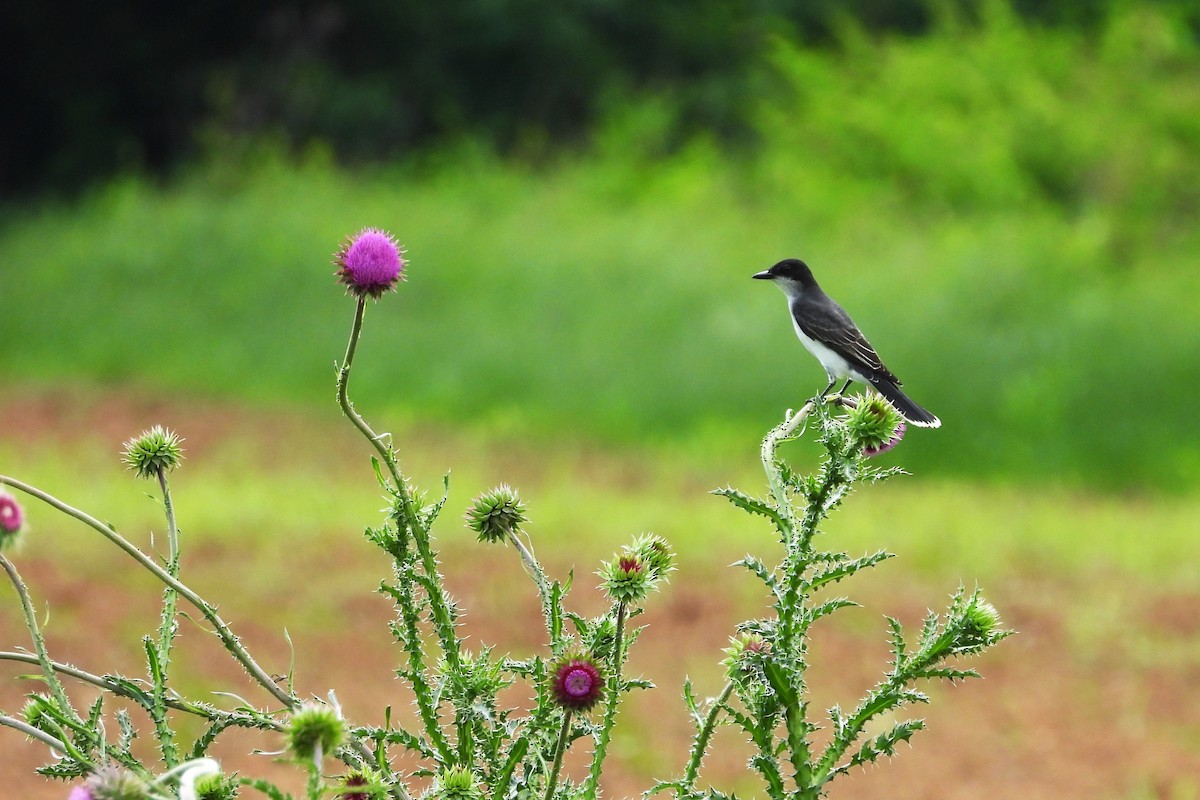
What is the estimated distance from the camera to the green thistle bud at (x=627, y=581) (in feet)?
4.91

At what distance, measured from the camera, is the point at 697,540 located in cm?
865

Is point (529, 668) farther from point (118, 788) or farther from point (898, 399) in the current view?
point (898, 399)

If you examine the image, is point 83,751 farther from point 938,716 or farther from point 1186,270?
point 1186,270

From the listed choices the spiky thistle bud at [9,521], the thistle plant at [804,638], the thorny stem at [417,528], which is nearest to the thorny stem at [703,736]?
the thistle plant at [804,638]

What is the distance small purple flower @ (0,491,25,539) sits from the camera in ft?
4.84

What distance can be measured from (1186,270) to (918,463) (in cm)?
485

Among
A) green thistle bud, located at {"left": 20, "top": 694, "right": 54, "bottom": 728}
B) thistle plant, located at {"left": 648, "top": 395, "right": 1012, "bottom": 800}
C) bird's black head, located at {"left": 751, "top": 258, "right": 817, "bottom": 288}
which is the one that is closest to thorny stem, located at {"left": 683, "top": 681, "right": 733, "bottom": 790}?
thistle plant, located at {"left": 648, "top": 395, "right": 1012, "bottom": 800}

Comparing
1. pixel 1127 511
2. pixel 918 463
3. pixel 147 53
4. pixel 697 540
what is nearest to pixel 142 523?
pixel 697 540

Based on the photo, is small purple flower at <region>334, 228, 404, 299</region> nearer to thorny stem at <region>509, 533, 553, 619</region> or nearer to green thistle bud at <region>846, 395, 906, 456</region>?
thorny stem at <region>509, 533, 553, 619</region>

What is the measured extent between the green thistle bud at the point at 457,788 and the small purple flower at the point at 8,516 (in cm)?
49

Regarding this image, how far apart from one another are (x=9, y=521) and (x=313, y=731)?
49 cm

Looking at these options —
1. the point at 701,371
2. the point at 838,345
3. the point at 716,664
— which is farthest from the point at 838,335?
the point at 701,371

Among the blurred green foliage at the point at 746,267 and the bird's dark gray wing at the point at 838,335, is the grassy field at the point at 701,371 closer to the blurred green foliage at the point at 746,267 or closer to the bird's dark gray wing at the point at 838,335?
the blurred green foliage at the point at 746,267

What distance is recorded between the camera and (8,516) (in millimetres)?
1475
